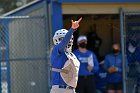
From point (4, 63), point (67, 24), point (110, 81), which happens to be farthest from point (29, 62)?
point (67, 24)

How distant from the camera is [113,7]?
12172mm

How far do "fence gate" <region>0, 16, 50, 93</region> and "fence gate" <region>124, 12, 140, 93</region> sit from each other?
1.87 meters

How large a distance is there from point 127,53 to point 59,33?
14.3ft

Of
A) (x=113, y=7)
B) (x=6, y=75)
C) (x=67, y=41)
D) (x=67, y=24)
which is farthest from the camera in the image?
(x=67, y=24)

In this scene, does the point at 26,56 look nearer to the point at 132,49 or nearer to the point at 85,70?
the point at 85,70

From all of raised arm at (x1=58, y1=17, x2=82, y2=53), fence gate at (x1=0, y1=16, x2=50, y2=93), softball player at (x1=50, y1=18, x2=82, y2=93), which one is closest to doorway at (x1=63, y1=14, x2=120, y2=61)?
fence gate at (x1=0, y1=16, x2=50, y2=93)

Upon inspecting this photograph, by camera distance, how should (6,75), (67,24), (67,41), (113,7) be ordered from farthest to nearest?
1. (67,24)
2. (6,75)
3. (113,7)
4. (67,41)

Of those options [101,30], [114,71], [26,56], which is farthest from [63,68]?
[101,30]

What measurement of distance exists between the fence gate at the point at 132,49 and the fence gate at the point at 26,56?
73.8 inches

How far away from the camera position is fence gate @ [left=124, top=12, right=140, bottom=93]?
12.5 meters

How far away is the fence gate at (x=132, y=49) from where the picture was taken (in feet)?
40.9

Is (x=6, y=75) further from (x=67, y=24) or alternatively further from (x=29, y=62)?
(x=67, y=24)

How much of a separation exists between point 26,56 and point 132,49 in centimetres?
243

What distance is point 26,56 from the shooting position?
40.4 feet
